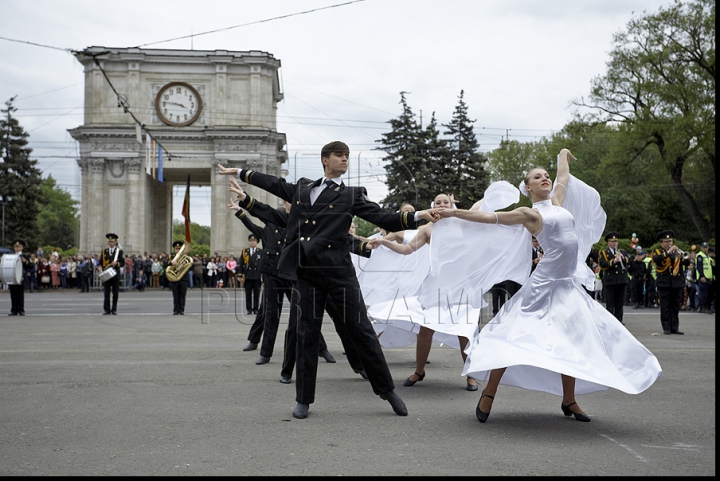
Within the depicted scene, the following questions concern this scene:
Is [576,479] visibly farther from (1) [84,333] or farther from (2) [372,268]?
(1) [84,333]

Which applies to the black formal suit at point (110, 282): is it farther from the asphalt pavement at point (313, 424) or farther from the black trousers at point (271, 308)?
the black trousers at point (271, 308)

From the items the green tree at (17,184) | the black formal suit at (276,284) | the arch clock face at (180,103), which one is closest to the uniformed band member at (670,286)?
the black formal suit at (276,284)

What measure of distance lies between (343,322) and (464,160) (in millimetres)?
54580

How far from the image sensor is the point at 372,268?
11.9 metres

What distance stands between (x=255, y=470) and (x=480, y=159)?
2257 inches

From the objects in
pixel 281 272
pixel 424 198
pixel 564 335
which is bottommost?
pixel 564 335

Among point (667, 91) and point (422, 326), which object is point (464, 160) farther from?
point (422, 326)

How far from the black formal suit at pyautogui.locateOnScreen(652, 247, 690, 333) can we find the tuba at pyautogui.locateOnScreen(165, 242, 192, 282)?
41.1 feet

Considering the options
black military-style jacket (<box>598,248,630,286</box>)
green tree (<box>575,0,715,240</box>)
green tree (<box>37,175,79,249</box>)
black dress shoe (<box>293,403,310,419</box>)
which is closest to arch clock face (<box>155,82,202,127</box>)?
green tree (<box>575,0,715,240</box>)

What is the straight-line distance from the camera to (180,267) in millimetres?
22328

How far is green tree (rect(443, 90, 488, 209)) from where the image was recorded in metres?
58.9

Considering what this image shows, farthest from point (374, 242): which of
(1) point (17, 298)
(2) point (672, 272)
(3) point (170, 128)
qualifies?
(3) point (170, 128)

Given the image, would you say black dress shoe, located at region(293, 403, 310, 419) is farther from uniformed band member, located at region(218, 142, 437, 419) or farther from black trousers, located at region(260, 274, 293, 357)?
black trousers, located at region(260, 274, 293, 357)

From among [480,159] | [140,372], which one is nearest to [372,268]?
[140,372]
